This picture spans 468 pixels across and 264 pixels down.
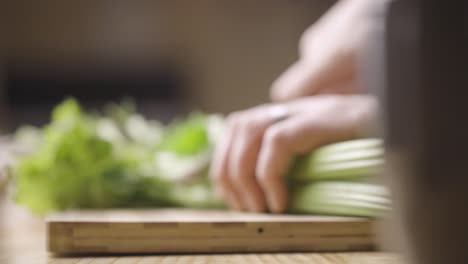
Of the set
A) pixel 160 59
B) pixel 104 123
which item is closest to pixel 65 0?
pixel 160 59

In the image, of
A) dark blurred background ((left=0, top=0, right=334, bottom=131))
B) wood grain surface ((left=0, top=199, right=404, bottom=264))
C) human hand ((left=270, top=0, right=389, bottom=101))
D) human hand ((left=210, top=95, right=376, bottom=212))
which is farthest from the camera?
dark blurred background ((left=0, top=0, right=334, bottom=131))

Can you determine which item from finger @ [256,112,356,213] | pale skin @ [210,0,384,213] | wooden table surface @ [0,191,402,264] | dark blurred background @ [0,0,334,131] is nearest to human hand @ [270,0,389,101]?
pale skin @ [210,0,384,213]

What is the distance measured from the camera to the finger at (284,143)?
0.64 metres

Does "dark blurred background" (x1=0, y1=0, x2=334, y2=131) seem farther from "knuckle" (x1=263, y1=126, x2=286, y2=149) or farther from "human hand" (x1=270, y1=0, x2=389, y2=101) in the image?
"knuckle" (x1=263, y1=126, x2=286, y2=149)

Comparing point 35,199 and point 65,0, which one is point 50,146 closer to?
point 35,199

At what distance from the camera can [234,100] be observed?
389 cm

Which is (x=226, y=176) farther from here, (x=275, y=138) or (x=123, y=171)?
(x=123, y=171)

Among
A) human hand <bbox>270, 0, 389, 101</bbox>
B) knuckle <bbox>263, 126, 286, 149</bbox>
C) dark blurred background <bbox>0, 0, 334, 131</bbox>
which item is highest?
dark blurred background <bbox>0, 0, 334, 131</bbox>

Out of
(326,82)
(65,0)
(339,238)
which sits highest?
(65,0)

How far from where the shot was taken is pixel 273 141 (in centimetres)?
64

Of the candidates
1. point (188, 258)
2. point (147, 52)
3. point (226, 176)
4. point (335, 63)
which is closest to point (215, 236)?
point (188, 258)

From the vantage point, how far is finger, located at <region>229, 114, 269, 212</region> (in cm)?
69

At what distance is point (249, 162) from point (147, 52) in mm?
3168

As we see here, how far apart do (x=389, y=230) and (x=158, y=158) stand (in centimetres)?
67
